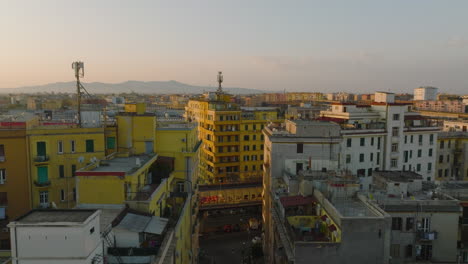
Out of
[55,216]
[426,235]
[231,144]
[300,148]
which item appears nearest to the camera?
[55,216]

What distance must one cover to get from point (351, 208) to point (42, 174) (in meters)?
24.9

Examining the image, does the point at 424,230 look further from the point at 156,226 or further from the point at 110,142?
the point at 110,142

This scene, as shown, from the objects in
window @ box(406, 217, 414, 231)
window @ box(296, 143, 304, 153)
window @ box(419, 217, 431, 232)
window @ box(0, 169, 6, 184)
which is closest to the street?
window @ box(296, 143, 304, 153)

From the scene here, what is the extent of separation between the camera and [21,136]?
31.0 meters

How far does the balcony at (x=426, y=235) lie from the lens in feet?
79.4

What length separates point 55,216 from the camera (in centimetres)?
1641

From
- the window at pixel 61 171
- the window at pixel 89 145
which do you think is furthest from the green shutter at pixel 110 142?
the window at pixel 61 171

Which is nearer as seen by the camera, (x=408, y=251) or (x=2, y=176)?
(x=408, y=251)

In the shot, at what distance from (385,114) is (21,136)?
39.7 metres

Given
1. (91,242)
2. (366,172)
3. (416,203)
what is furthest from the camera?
(366,172)

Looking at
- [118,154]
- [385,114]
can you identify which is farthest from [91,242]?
[385,114]

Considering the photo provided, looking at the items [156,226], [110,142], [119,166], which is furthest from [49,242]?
[110,142]

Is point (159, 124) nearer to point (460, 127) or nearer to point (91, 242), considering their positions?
point (91, 242)

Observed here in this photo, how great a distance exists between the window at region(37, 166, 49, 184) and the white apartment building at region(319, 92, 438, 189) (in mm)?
28952
